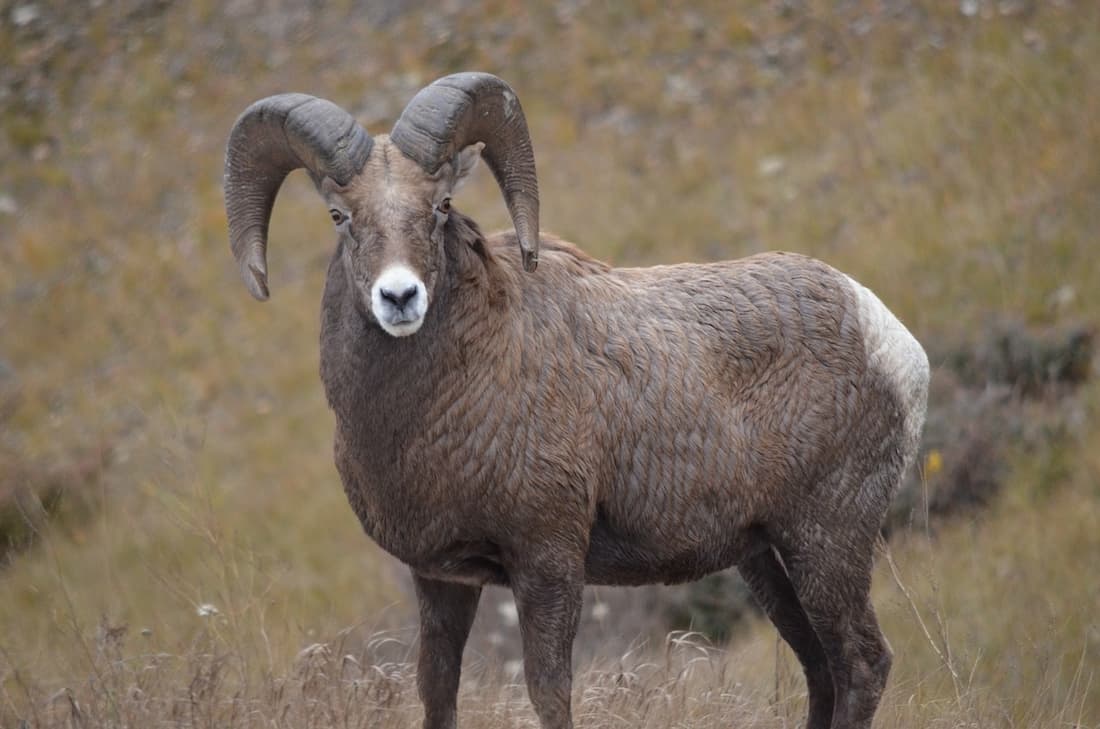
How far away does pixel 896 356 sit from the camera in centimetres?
594

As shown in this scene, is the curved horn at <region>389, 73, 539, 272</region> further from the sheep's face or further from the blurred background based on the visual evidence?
the blurred background

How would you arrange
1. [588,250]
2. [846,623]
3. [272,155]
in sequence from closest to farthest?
1. [272,155]
2. [846,623]
3. [588,250]

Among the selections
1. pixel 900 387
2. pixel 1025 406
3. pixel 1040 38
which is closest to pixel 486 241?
pixel 900 387

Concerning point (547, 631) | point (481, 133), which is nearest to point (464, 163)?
point (481, 133)

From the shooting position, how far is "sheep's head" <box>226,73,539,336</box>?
4957 millimetres

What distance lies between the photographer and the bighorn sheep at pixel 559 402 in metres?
5.16

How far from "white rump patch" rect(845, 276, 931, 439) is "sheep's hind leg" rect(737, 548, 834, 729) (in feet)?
2.80

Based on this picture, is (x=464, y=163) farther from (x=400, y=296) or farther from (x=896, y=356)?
(x=896, y=356)

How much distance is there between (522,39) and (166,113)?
5.95 m

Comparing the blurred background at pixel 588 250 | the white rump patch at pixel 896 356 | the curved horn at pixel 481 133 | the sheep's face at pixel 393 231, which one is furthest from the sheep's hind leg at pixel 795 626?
the sheep's face at pixel 393 231

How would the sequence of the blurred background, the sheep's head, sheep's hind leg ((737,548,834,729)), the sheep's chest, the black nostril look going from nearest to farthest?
the black nostril, the sheep's head, the sheep's chest, sheep's hind leg ((737,548,834,729)), the blurred background

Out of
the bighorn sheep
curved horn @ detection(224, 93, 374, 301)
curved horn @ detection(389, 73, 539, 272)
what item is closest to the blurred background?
the bighorn sheep

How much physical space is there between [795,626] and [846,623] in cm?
37

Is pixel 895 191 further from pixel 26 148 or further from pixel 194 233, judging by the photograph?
pixel 26 148
